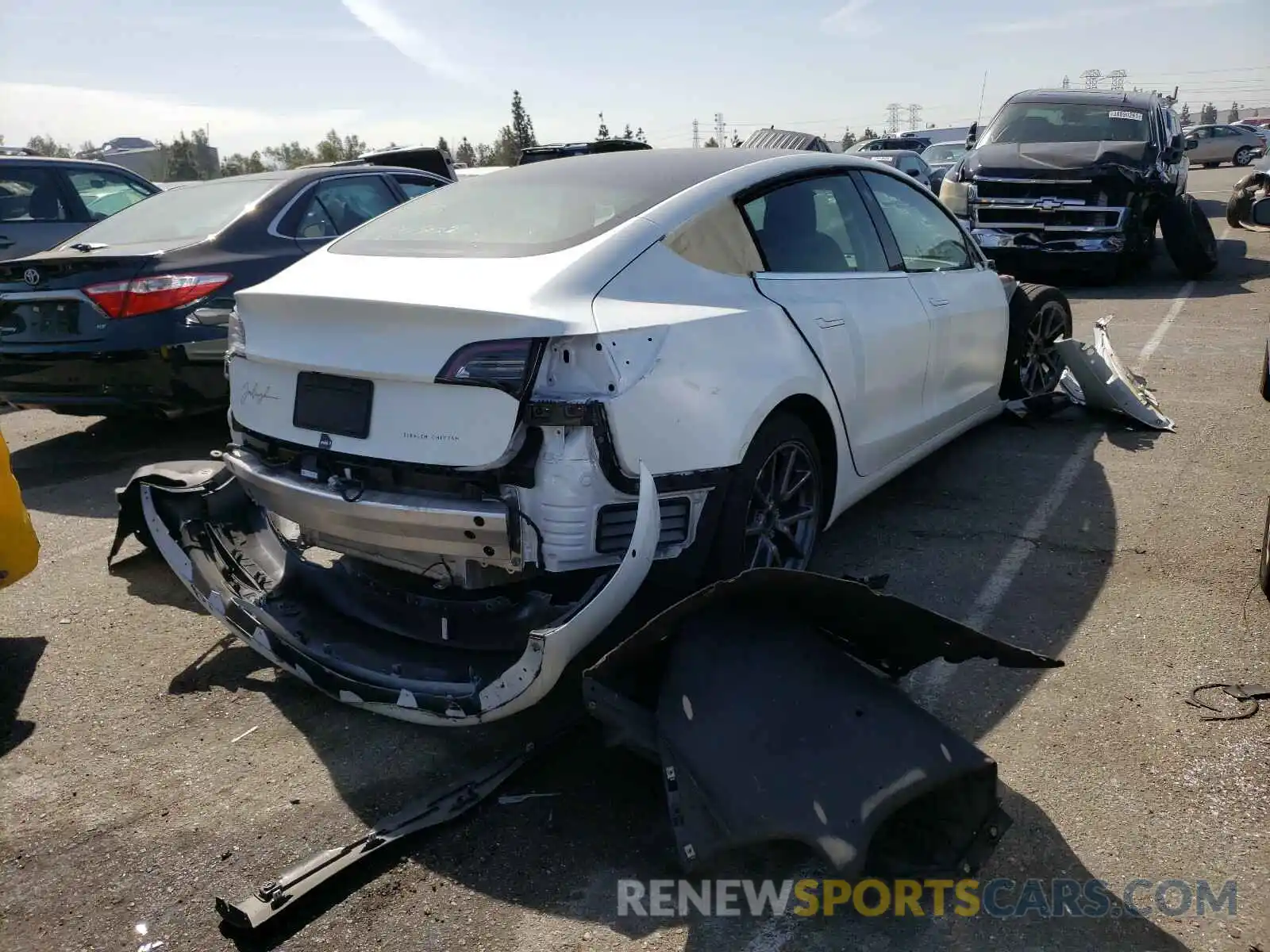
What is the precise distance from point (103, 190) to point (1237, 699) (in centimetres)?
960

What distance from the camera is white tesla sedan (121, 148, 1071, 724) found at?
2.79m

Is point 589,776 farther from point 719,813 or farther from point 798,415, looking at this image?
point 798,415

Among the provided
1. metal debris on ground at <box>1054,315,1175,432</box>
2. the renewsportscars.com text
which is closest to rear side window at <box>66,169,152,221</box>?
metal debris on ground at <box>1054,315,1175,432</box>

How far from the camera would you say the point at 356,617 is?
333cm

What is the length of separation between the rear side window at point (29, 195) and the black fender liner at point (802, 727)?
27.7 feet

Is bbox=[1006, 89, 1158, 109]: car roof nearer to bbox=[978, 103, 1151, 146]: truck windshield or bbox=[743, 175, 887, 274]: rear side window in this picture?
bbox=[978, 103, 1151, 146]: truck windshield

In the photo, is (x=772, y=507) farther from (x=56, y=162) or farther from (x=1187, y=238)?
(x=1187, y=238)

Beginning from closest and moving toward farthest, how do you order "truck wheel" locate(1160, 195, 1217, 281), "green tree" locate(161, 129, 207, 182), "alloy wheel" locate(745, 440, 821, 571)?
"alloy wheel" locate(745, 440, 821, 571), "truck wheel" locate(1160, 195, 1217, 281), "green tree" locate(161, 129, 207, 182)

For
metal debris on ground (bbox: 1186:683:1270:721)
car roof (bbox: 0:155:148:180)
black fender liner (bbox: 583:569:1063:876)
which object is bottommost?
metal debris on ground (bbox: 1186:683:1270:721)

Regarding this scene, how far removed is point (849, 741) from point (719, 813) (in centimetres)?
39

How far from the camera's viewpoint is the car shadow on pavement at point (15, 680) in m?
3.32

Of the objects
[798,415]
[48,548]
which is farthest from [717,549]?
[48,548]

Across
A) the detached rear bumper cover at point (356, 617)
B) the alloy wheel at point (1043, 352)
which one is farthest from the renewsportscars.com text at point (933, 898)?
the alloy wheel at point (1043, 352)

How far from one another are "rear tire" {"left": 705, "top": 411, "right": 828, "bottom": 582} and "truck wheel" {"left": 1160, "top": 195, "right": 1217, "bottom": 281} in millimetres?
10394
